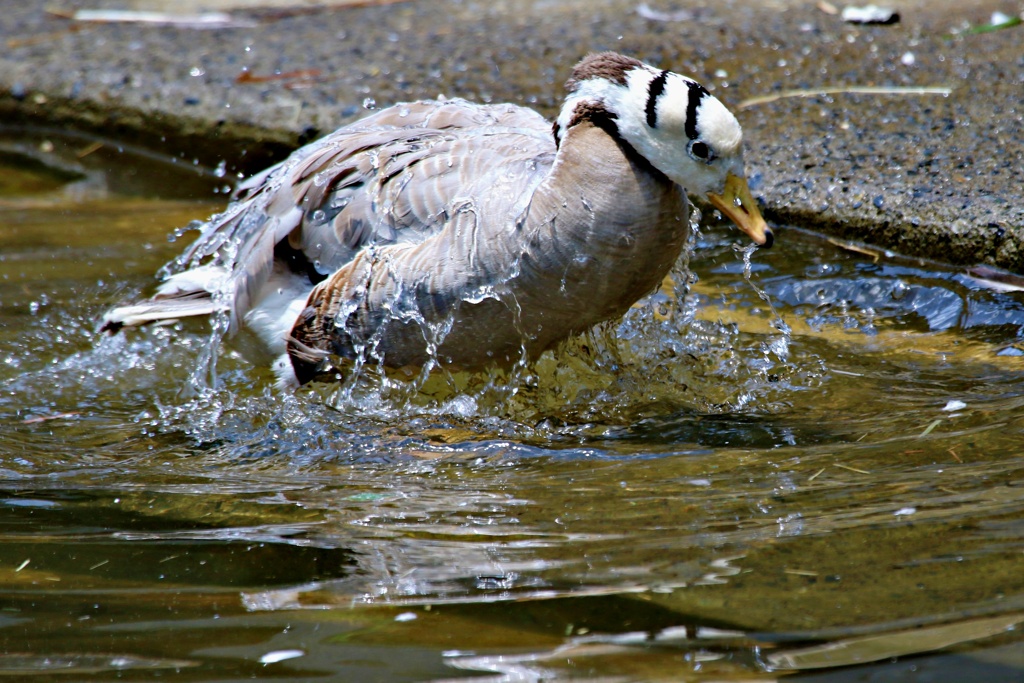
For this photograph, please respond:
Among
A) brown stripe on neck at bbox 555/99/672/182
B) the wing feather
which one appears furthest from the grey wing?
brown stripe on neck at bbox 555/99/672/182

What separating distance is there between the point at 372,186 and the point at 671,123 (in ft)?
3.89

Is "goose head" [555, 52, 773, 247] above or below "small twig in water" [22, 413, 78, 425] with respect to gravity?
above

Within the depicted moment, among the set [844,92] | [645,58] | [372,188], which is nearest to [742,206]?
[372,188]

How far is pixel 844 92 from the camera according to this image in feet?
18.3

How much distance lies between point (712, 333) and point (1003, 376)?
112 centimetres

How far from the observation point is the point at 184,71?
6578 mm

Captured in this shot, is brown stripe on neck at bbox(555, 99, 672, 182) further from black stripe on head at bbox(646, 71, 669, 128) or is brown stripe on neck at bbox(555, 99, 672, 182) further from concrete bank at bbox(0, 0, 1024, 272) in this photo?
concrete bank at bbox(0, 0, 1024, 272)

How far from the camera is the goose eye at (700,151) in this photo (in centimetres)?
337

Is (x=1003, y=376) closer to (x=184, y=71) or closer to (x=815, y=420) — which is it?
(x=815, y=420)

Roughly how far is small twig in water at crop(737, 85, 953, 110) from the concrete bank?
29mm

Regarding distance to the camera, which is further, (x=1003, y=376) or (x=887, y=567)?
(x=1003, y=376)

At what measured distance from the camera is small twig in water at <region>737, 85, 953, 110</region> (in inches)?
216

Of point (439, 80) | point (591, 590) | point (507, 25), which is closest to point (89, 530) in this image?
point (591, 590)

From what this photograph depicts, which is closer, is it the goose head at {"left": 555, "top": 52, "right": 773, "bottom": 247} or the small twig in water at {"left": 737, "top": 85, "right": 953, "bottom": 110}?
the goose head at {"left": 555, "top": 52, "right": 773, "bottom": 247}
